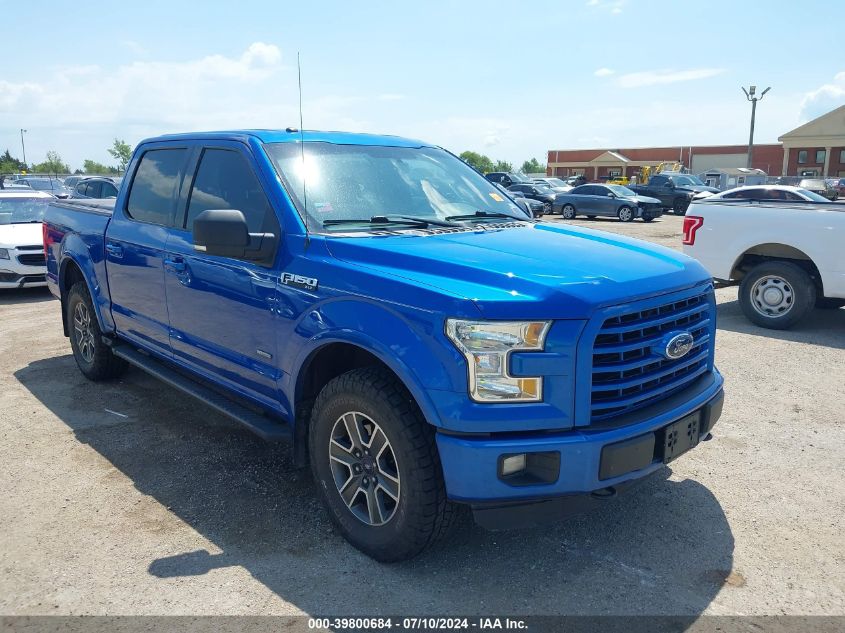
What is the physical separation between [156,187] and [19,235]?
23.5 feet

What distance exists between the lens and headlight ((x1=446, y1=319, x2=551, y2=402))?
2727 millimetres

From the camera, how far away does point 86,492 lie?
13.3 feet

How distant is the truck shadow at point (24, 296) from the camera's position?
34.0 ft

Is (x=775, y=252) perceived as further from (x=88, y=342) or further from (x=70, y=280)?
(x=70, y=280)

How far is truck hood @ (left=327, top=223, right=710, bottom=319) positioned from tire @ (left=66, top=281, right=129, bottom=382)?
11.3ft

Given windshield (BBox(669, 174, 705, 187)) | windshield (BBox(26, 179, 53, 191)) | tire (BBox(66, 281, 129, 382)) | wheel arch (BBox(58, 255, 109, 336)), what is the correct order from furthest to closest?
windshield (BBox(669, 174, 705, 187)) → windshield (BBox(26, 179, 53, 191)) → tire (BBox(66, 281, 129, 382)) → wheel arch (BBox(58, 255, 109, 336))

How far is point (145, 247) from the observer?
4727 mm

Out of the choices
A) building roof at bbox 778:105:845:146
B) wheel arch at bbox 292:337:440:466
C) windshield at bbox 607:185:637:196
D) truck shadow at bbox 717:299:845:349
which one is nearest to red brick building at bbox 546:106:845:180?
building roof at bbox 778:105:845:146

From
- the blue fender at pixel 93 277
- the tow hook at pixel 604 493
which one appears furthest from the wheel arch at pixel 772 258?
the blue fender at pixel 93 277

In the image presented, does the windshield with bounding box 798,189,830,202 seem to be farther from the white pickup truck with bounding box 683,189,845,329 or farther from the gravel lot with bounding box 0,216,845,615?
the gravel lot with bounding box 0,216,845,615

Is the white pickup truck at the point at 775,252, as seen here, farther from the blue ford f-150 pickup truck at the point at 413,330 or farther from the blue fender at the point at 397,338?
the blue fender at the point at 397,338

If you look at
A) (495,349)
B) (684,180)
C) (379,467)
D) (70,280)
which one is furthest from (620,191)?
(495,349)

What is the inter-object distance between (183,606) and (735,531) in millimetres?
2720

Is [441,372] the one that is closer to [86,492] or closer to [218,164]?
[218,164]
